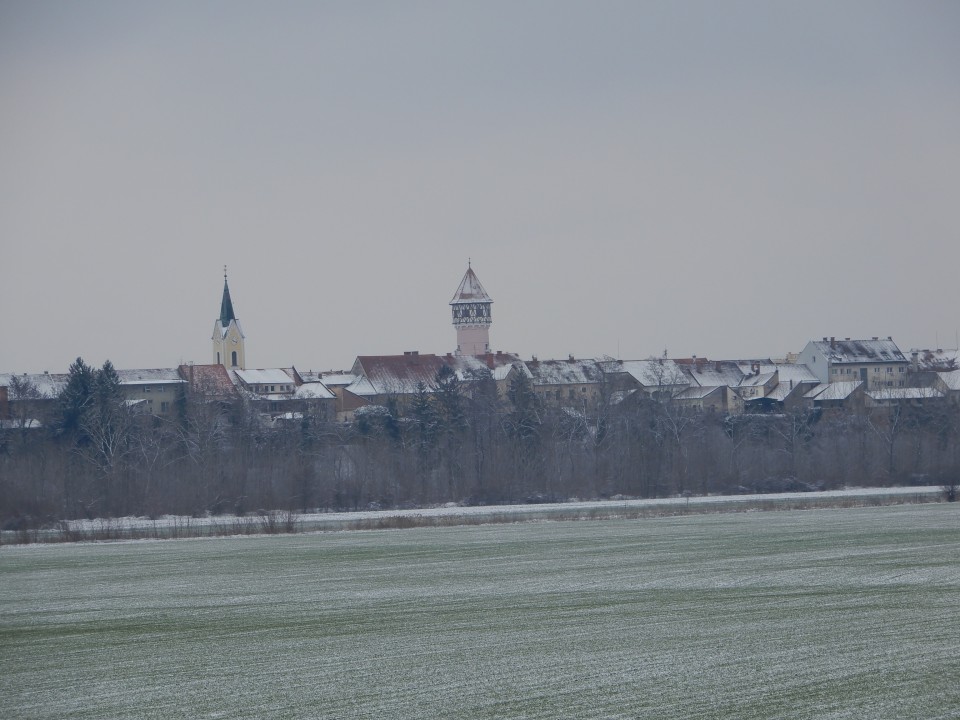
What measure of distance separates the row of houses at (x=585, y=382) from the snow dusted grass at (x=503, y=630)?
55551mm

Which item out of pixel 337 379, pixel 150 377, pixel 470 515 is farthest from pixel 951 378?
pixel 470 515

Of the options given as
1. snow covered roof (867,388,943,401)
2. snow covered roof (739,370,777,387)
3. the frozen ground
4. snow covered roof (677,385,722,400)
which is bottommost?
the frozen ground

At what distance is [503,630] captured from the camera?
2206 centimetres

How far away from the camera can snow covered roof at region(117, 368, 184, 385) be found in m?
107

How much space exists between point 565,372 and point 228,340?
41.1 m

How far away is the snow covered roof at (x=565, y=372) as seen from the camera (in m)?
119

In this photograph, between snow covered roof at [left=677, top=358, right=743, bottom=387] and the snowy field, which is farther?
snow covered roof at [left=677, top=358, right=743, bottom=387]

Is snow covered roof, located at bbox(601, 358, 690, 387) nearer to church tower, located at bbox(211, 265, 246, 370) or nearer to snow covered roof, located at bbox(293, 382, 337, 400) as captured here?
snow covered roof, located at bbox(293, 382, 337, 400)

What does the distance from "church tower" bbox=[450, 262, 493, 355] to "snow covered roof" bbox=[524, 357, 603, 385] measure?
2175 cm

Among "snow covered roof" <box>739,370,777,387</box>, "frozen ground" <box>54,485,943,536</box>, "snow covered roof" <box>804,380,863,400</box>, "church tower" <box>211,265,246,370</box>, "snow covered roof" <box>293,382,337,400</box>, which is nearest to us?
"frozen ground" <box>54,485,943,536</box>

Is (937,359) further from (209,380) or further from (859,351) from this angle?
(209,380)

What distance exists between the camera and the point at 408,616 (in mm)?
24078

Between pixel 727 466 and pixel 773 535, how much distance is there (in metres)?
31.2

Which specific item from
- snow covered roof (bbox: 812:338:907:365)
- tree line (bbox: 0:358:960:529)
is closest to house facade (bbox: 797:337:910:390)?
snow covered roof (bbox: 812:338:907:365)
